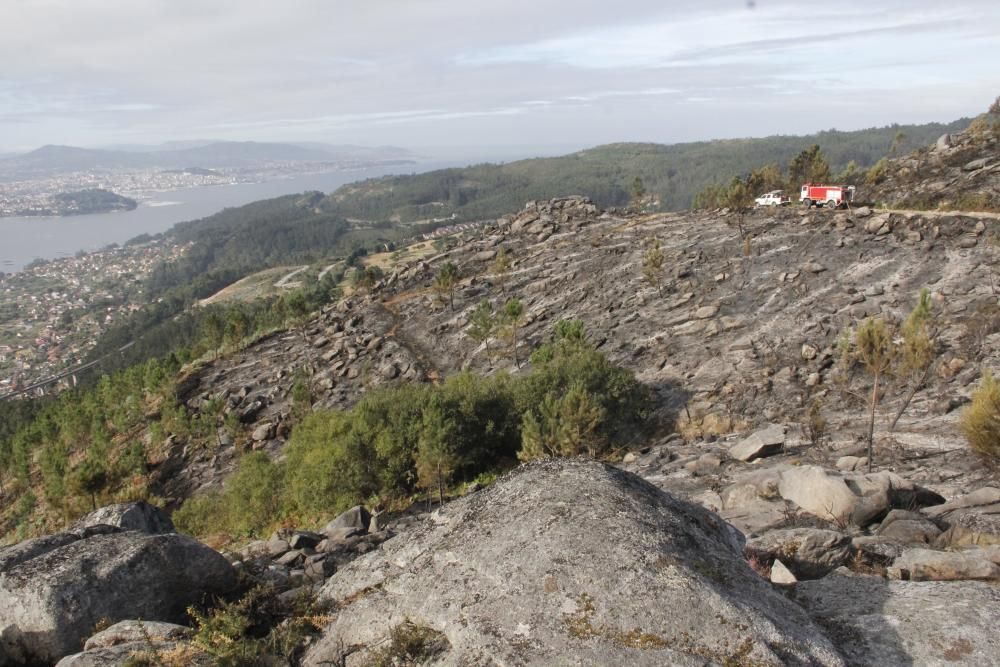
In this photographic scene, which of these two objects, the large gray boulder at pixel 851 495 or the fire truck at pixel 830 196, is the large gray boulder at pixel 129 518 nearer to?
the large gray boulder at pixel 851 495

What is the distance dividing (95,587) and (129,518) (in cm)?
704

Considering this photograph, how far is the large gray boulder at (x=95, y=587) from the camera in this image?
952 cm

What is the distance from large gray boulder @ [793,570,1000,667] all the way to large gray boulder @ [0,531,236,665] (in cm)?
1043

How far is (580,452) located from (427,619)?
22799 mm

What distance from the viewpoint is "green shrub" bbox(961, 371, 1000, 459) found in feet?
52.4

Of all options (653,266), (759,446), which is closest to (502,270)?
(653,266)

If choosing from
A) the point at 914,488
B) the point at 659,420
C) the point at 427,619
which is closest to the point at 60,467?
the point at 659,420

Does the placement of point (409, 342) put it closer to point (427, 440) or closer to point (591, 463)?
point (427, 440)

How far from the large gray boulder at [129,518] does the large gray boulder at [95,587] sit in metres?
4.98

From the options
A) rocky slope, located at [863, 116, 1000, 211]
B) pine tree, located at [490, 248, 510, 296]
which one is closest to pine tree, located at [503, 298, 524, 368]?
pine tree, located at [490, 248, 510, 296]


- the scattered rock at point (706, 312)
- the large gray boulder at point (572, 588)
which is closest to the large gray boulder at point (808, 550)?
the large gray boulder at point (572, 588)

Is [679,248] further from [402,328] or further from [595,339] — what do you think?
[402,328]

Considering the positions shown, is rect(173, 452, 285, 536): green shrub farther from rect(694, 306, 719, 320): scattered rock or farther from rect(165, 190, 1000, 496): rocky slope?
rect(694, 306, 719, 320): scattered rock

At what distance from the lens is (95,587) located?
999 cm
